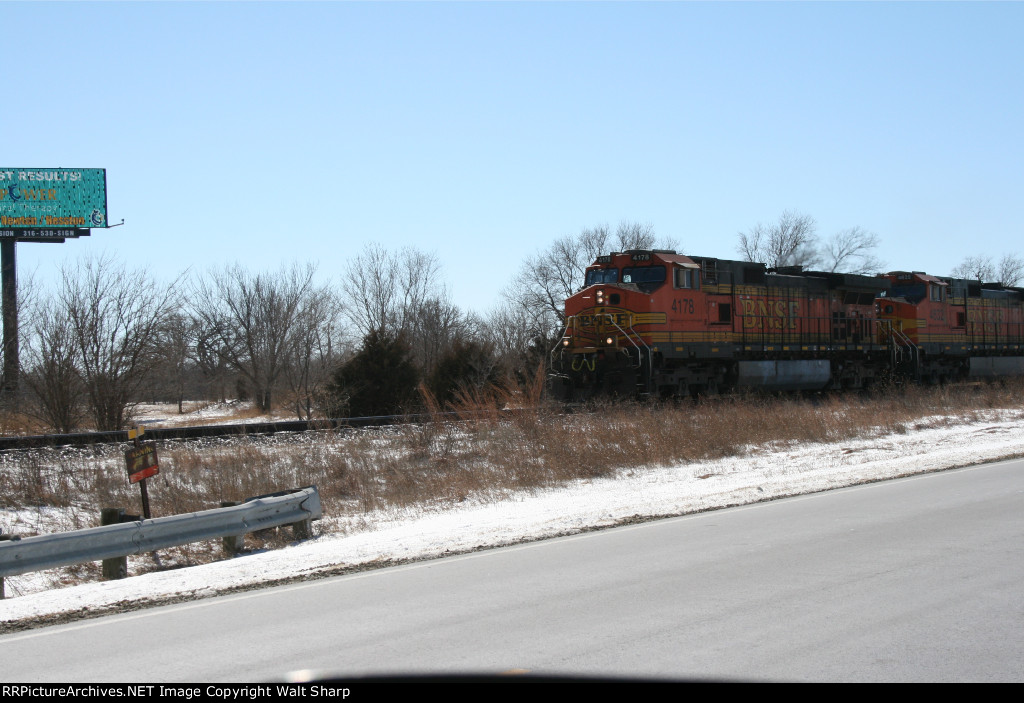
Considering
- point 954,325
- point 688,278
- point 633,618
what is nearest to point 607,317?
point 688,278

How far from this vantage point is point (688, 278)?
2467cm

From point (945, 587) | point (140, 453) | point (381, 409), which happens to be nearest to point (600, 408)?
point (381, 409)

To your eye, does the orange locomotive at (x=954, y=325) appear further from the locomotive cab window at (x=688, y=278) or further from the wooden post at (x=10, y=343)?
the wooden post at (x=10, y=343)

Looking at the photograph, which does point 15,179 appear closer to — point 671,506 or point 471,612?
point 671,506

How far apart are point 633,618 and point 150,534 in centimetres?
546

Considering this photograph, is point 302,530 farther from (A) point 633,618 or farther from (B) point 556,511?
(A) point 633,618

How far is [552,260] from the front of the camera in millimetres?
58094

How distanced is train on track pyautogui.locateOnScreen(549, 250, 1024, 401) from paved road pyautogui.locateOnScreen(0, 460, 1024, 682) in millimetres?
14926

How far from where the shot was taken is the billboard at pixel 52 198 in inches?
1460

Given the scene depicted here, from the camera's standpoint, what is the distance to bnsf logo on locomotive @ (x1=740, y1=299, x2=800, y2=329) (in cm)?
2673

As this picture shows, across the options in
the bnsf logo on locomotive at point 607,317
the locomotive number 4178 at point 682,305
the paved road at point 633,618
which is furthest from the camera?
the locomotive number 4178 at point 682,305

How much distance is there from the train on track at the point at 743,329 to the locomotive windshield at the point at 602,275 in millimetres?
41

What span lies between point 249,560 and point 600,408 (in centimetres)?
1299

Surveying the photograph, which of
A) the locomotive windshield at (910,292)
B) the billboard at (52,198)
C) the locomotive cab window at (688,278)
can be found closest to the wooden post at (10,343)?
the billboard at (52,198)
